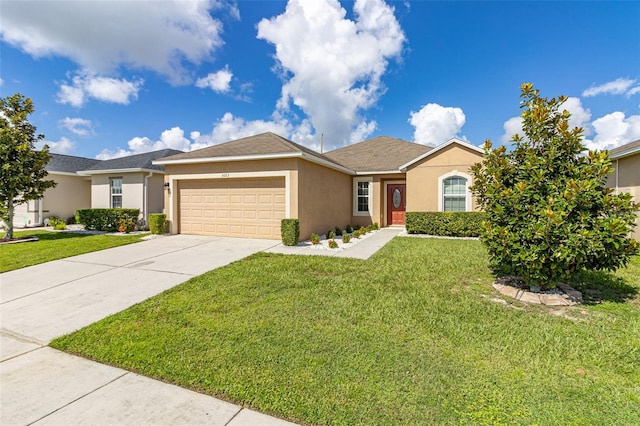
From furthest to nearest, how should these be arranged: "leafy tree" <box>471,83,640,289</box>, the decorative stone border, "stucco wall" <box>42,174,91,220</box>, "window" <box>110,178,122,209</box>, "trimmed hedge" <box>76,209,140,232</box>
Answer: "stucco wall" <box>42,174,91,220</box> < "window" <box>110,178,122,209</box> < "trimmed hedge" <box>76,209,140,232</box> < the decorative stone border < "leafy tree" <box>471,83,640,289</box>

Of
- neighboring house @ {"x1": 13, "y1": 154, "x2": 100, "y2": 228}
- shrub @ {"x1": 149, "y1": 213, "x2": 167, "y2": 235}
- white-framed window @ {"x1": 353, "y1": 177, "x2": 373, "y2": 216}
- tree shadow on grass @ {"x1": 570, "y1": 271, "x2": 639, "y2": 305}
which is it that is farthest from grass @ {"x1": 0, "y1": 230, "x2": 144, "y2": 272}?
tree shadow on grass @ {"x1": 570, "y1": 271, "x2": 639, "y2": 305}

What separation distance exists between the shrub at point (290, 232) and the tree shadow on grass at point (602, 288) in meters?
7.18

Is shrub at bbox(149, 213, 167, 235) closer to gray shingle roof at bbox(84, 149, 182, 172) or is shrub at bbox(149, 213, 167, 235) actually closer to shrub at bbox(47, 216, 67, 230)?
gray shingle roof at bbox(84, 149, 182, 172)

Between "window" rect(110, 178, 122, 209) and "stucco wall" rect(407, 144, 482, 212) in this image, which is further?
"window" rect(110, 178, 122, 209)

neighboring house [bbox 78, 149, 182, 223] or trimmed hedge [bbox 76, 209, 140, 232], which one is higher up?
neighboring house [bbox 78, 149, 182, 223]

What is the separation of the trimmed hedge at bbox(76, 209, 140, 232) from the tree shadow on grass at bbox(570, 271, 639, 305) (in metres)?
17.0

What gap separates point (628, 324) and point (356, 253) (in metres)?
5.71

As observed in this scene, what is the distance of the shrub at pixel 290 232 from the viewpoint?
9680 mm

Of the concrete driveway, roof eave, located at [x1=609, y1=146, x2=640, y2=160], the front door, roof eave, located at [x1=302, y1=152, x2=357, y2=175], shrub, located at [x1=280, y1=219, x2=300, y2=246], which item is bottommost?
the concrete driveway

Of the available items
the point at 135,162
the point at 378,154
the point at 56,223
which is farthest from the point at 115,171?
the point at 378,154

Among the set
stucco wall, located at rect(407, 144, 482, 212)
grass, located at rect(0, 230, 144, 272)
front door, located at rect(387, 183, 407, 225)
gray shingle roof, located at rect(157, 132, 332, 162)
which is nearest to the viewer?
grass, located at rect(0, 230, 144, 272)

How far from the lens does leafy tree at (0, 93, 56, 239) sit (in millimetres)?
11211

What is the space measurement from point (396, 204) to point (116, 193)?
52.0 feet

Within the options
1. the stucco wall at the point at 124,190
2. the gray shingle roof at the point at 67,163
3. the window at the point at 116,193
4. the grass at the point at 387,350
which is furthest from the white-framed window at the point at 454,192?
the gray shingle roof at the point at 67,163
